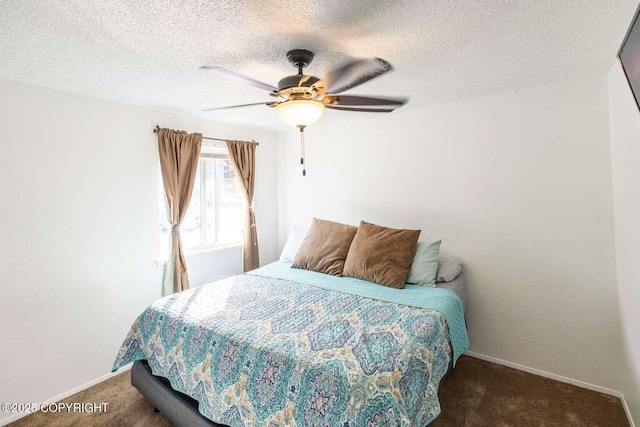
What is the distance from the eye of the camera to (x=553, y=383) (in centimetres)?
231

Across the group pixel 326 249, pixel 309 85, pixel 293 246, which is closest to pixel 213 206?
pixel 293 246

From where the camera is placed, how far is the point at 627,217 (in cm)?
182

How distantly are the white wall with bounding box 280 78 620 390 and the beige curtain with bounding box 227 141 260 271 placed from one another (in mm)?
1395

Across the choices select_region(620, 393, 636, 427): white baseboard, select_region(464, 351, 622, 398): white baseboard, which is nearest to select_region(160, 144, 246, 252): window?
select_region(464, 351, 622, 398): white baseboard

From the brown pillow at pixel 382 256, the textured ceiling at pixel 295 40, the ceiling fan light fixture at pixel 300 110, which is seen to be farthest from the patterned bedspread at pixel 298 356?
the textured ceiling at pixel 295 40

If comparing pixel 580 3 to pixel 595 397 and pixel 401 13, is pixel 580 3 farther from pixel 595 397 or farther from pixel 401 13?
pixel 595 397

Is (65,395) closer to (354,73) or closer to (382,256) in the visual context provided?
(382,256)

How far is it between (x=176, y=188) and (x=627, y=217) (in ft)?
11.2

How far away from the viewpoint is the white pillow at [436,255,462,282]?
2.53 m

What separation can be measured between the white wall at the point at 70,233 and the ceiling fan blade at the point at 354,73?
200 centimetres

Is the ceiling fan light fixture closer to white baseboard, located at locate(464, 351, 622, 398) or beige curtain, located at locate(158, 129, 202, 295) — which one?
beige curtain, located at locate(158, 129, 202, 295)

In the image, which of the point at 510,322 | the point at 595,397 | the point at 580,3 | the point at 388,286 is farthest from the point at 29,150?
the point at 595,397

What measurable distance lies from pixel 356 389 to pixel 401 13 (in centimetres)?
164

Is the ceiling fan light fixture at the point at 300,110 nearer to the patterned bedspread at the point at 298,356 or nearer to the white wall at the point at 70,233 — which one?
the patterned bedspread at the point at 298,356
